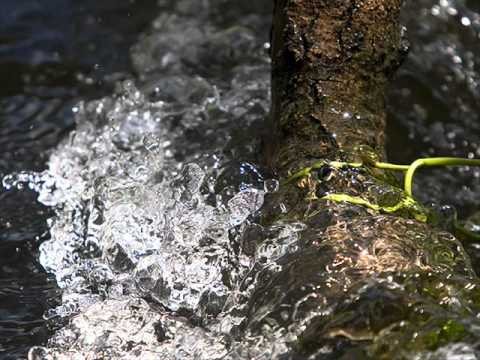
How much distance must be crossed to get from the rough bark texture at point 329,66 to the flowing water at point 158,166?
0.15 meters

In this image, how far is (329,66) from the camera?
6.07 ft

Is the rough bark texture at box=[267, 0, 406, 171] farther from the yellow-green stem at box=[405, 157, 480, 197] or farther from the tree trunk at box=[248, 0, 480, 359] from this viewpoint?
the yellow-green stem at box=[405, 157, 480, 197]

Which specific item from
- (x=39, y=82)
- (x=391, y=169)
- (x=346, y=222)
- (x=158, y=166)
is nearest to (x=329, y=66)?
(x=391, y=169)

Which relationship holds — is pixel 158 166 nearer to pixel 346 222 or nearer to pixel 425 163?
pixel 425 163

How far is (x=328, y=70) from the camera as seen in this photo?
185 cm

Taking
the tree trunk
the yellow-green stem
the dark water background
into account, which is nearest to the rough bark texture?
the tree trunk

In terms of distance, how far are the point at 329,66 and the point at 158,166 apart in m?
0.73

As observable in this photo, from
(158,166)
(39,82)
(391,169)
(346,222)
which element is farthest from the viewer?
(39,82)

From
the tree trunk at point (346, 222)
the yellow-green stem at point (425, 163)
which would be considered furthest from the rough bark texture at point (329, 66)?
the yellow-green stem at point (425, 163)

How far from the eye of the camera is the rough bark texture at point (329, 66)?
1.84 meters

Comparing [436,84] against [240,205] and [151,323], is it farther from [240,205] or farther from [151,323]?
[151,323]

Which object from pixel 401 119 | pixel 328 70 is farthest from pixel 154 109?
pixel 328 70

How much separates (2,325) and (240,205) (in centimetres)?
60

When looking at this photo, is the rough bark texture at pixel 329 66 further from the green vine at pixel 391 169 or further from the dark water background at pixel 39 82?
the dark water background at pixel 39 82
